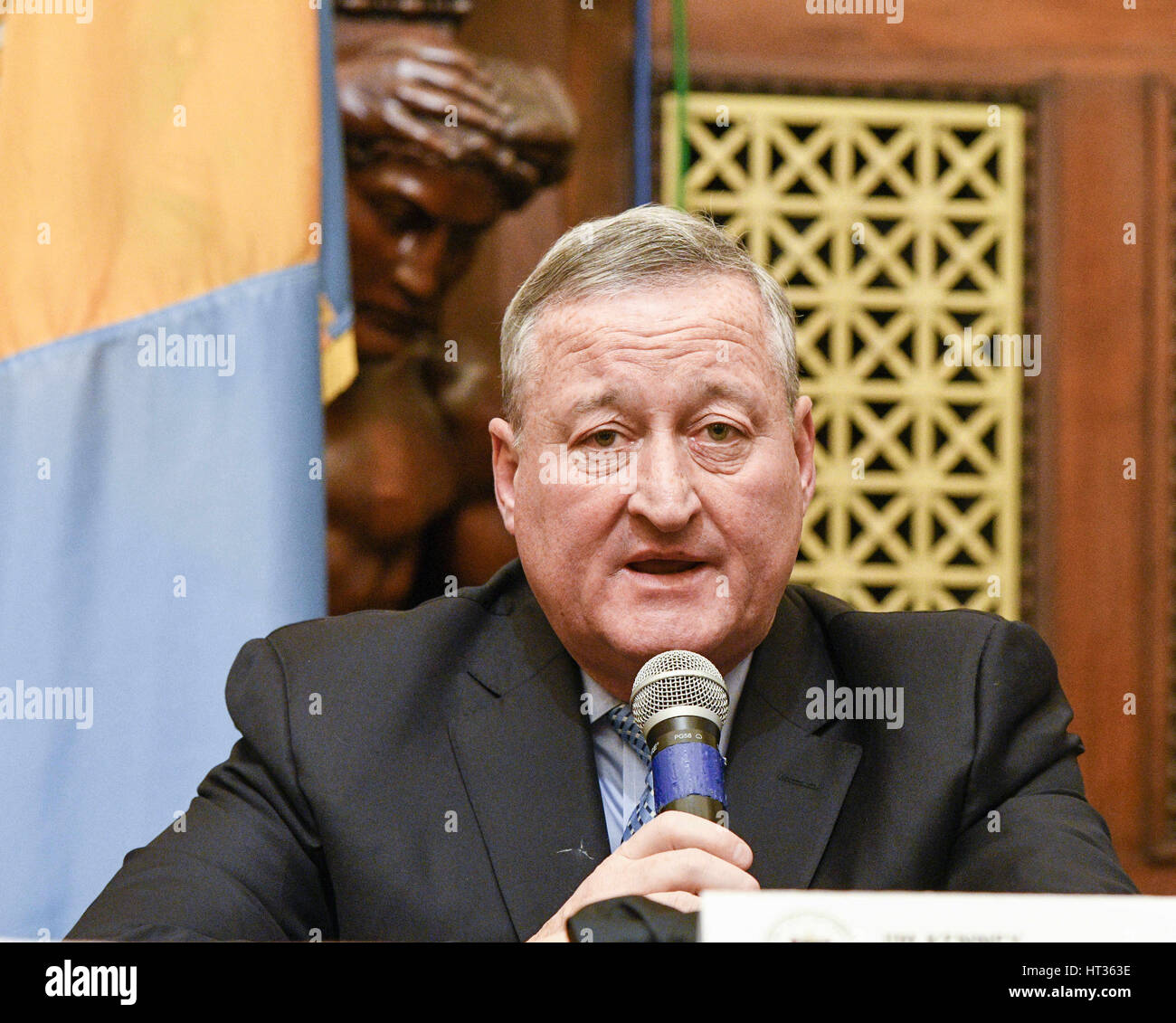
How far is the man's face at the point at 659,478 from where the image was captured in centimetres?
138

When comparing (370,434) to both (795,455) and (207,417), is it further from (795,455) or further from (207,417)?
(795,455)

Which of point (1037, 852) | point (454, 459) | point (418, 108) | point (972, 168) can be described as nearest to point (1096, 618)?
point (972, 168)

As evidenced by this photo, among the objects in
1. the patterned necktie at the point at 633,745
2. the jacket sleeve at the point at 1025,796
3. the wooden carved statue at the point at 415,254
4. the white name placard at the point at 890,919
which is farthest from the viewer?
the wooden carved statue at the point at 415,254

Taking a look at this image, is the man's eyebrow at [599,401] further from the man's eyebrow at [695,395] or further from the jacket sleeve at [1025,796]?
the jacket sleeve at [1025,796]

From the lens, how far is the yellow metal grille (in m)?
2.89

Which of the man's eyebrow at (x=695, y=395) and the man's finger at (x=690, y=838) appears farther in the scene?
the man's eyebrow at (x=695, y=395)

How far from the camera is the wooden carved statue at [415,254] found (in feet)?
8.44

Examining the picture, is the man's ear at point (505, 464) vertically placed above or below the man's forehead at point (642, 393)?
below

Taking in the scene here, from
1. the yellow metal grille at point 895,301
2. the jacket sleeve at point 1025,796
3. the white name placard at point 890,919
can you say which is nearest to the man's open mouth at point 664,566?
the jacket sleeve at point 1025,796

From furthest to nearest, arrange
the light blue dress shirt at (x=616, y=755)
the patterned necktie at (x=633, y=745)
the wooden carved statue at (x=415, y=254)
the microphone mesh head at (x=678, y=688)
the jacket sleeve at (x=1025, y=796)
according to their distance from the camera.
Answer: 1. the wooden carved statue at (x=415, y=254)
2. the light blue dress shirt at (x=616, y=755)
3. the patterned necktie at (x=633, y=745)
4. the jacket sleeve at (x=1025, y=796)
5. the microphone mesh head at (x=678, y=688)

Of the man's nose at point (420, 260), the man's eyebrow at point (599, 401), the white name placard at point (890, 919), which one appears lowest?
the white name placard at point (890, 919)

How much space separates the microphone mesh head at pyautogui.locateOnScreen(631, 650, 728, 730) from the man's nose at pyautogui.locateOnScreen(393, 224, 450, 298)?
1660mm

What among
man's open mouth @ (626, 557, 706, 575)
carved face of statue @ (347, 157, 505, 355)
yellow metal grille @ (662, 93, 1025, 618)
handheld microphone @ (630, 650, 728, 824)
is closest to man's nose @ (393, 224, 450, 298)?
carved face of statue @ (347, 157, 505, 355)

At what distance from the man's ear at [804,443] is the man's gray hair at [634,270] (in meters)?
0.02
